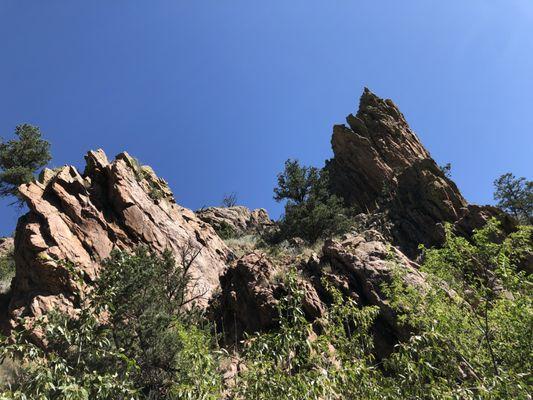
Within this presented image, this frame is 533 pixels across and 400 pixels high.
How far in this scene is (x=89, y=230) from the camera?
18953mm

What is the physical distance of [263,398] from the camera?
586cm

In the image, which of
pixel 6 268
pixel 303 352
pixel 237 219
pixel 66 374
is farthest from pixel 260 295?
pixel 237 219

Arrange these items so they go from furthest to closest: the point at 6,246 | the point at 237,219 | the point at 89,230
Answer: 1. the point at 237,219
2. the point at 6,246
3. the point at 89,230

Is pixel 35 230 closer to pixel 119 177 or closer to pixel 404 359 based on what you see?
pixel 119 177

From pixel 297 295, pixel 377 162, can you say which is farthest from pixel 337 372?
pixel 377 162

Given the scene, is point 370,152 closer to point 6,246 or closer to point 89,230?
point 89,230

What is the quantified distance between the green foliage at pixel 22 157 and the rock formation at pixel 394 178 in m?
32.1

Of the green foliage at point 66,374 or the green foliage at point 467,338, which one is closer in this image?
the green foliage at point 66,374

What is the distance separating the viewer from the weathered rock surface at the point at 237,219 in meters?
39.4

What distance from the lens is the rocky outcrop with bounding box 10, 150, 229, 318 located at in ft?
51.8

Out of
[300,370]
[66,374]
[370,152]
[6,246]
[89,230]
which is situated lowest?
[66,374]

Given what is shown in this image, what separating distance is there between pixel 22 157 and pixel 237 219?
22.0 meters

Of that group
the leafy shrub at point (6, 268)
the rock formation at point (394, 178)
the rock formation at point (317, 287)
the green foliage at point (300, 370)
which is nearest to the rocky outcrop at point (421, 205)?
the rock formation at point (394, 178)

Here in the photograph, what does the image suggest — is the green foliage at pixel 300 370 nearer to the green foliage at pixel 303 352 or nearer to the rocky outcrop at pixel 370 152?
the green foliage at pixel 303 352
